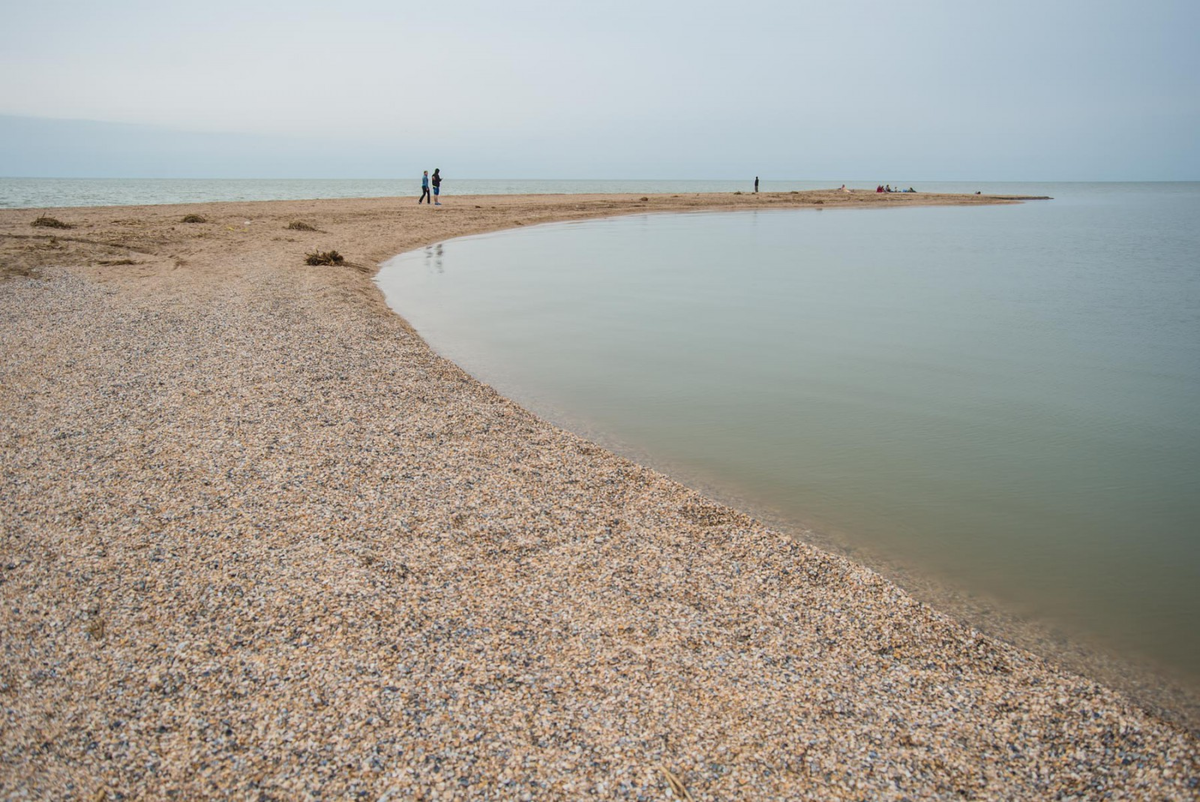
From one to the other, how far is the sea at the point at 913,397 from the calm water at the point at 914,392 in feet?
0.12

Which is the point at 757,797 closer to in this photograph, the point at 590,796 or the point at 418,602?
the point at 590,796

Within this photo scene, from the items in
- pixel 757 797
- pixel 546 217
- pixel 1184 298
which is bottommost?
pixel 757 797

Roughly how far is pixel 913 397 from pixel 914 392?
27cm

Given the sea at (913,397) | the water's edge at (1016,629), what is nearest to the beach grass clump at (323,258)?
the sea at (913,397)

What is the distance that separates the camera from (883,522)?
6.58 m

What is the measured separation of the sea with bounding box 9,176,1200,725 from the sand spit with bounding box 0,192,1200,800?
3.55 feet

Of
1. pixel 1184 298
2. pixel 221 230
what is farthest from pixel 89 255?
pixel 1184 298

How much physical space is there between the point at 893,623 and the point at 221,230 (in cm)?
3062

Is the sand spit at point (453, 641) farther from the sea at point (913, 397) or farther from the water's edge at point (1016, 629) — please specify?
the sea at point (913, 397)

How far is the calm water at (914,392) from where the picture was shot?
20.1ft

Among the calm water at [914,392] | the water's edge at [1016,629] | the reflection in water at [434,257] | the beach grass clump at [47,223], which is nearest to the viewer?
the water's edge at [1016,629]

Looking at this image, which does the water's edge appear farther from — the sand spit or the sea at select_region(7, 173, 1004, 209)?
the sea at select_region(7, 173, 1004, 209)

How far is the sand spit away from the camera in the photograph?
3557mm

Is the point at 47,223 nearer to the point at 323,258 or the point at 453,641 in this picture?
the point at 323,258
